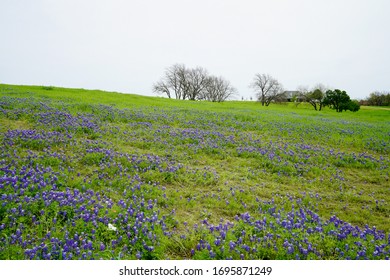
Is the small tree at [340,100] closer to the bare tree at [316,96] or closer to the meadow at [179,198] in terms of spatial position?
the bare tree at [316,96]

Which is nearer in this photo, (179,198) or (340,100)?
(179,198)

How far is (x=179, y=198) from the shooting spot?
6047 millimetres

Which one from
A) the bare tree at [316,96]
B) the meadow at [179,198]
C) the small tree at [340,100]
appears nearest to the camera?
the meadow at [179,198]

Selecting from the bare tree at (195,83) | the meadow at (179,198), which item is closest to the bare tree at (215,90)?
the bare tree at (195,83)

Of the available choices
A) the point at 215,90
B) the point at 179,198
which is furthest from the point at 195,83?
the point at 179,198

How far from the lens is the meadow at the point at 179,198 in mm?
4094

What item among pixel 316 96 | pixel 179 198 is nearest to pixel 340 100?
pixel 316 96

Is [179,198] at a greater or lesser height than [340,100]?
lesser

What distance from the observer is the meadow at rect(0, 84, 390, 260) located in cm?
409

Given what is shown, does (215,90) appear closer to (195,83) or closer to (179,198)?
(195,83)

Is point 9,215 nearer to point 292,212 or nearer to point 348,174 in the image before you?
point 292,212

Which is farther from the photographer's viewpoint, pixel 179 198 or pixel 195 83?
pixel 195 83

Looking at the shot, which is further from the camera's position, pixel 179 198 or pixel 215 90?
pixel 215 90

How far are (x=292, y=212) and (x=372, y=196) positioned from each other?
10.8ft
